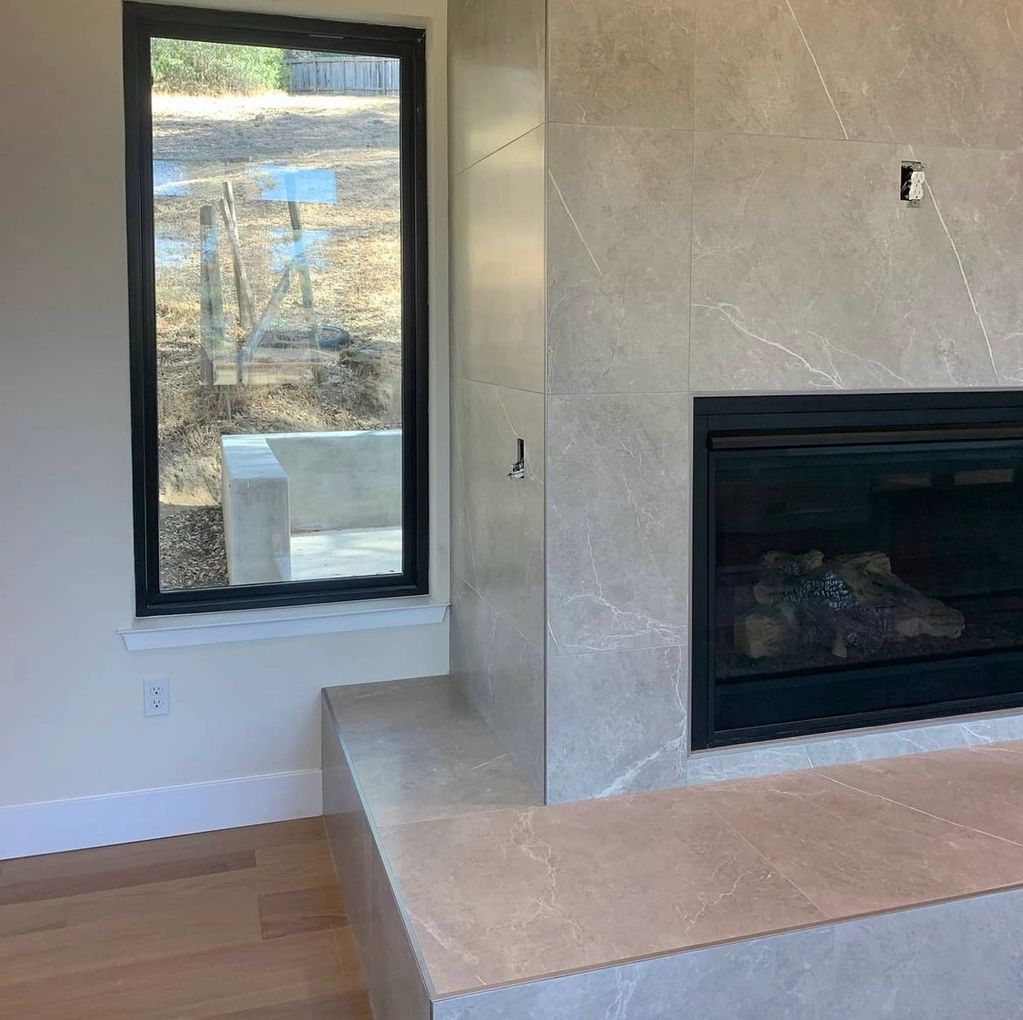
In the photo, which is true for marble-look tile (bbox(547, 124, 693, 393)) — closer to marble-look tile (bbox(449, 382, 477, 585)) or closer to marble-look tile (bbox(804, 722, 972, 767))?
marble-look tile (bbox(449, 382, 477, 585))

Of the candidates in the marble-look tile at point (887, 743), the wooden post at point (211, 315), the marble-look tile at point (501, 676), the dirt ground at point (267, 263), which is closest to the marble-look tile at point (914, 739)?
the marble-look tile at point (887, 743)

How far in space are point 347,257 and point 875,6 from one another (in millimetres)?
1412

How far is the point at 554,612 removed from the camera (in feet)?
6.96

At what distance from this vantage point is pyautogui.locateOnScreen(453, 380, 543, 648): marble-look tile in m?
2.16

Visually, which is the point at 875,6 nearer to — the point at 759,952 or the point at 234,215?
the point at 234,215

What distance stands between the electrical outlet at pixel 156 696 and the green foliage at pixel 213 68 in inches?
59.3

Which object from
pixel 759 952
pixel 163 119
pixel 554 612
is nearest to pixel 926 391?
pixel 554 612

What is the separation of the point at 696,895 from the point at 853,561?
97 centimetres

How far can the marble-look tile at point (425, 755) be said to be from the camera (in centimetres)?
217

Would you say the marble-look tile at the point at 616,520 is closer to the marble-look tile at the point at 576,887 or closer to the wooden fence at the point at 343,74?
the marble-look tile at the point at 576,887

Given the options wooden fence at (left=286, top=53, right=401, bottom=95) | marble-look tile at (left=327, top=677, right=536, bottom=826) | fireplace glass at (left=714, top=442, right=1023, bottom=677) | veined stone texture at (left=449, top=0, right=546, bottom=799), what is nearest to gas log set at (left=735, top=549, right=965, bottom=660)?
fireplace glass at (left=714, top=442, right=1023, bottom=677)

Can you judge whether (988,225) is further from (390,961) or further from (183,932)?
(183,932)

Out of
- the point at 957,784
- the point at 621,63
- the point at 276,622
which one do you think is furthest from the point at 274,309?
the point at 957,784

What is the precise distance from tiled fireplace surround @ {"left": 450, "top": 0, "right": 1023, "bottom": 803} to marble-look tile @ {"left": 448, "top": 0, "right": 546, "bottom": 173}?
12mm
